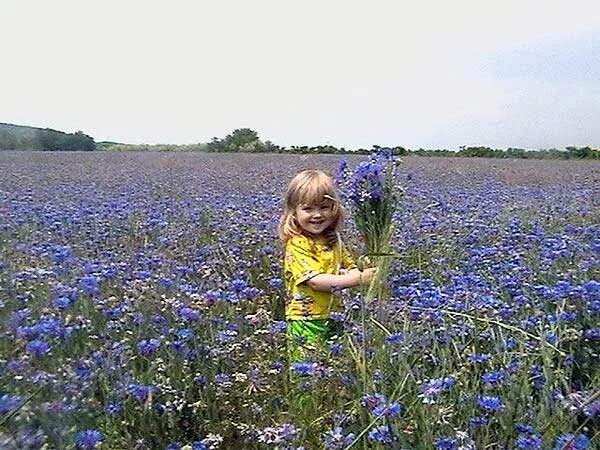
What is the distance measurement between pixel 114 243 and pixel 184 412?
153 cm

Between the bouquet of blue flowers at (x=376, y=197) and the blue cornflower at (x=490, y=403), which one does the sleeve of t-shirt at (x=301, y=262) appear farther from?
the blue cornflower at (x=490, y=403)

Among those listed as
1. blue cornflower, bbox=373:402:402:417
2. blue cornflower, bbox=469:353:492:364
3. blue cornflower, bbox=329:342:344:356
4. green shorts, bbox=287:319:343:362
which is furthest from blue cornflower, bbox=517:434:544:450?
green shorts, bbox=287:319:343:362

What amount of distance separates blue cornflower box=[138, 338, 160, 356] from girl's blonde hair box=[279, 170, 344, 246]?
777 millimetres

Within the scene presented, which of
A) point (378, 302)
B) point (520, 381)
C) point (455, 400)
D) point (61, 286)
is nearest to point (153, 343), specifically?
point (61, 286)

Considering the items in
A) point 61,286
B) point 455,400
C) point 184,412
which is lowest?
point 184,412

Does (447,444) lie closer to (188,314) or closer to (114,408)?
(114,408)

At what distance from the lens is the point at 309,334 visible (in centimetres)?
248

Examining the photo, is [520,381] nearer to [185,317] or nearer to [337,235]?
[185,317]

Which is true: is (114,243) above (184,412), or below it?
above

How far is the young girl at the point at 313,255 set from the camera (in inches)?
99.0

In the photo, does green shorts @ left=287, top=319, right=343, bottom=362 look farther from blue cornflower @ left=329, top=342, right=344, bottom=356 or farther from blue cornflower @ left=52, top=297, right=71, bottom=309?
blue cornflower @ left=52, top=297, right=71, bottom=309

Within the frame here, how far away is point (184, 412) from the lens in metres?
2.04

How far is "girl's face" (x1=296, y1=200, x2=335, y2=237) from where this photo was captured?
2.58 m

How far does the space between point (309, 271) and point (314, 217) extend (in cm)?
20
